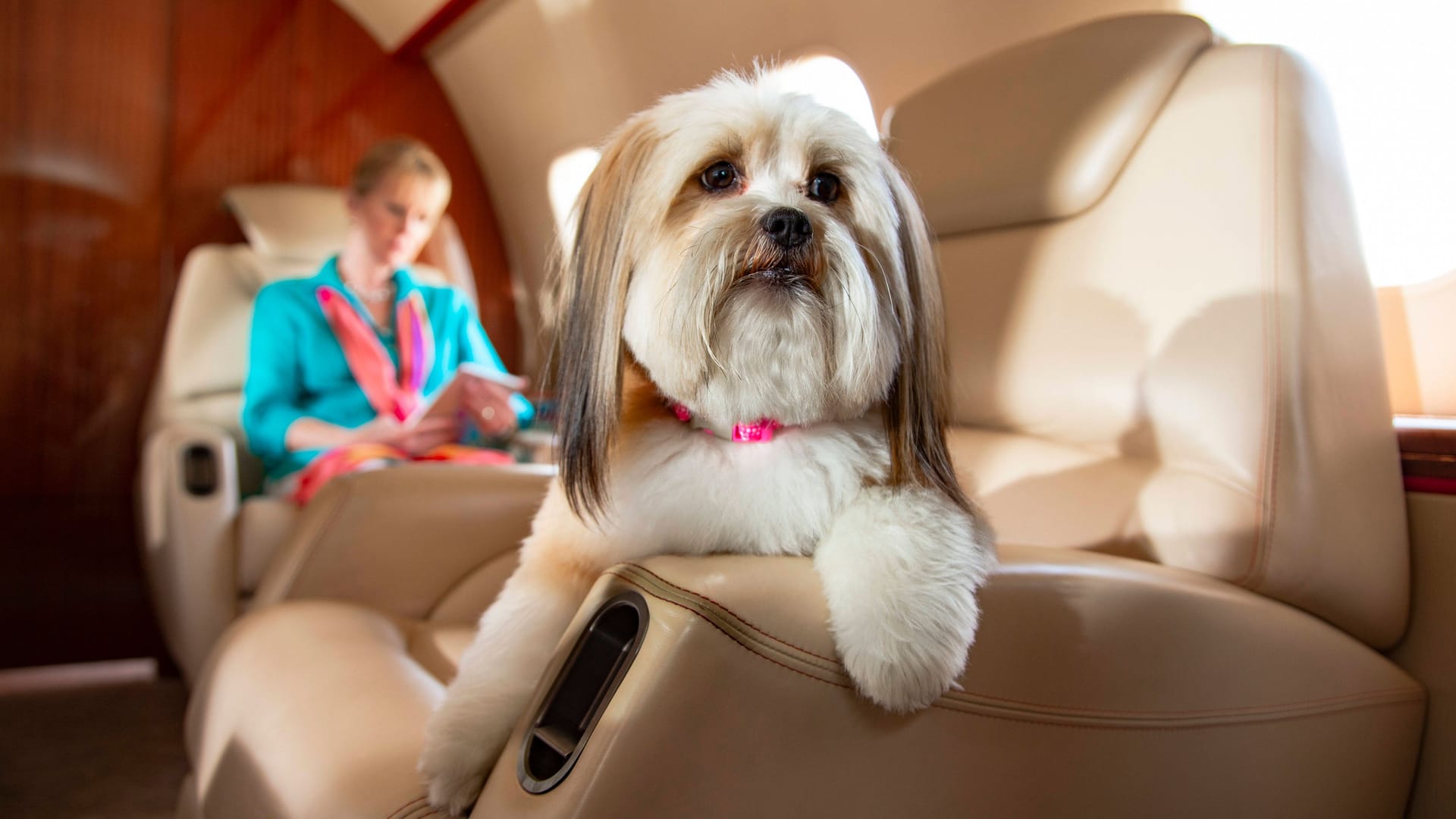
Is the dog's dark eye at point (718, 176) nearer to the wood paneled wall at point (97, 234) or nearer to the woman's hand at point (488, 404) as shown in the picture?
the woman's hand at point (488, 404)

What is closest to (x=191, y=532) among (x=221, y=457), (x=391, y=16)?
(x=221, y=457)

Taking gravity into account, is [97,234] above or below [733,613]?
above

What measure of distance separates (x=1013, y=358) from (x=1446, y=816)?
0.87 m

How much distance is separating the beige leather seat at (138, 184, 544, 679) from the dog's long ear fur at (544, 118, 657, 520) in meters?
0.84

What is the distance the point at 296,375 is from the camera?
113 inches

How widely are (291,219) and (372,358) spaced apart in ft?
Result: 3.28

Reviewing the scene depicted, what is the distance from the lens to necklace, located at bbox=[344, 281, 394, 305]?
3.02 meters

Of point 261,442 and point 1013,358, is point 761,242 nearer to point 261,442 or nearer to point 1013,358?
point 1013,358

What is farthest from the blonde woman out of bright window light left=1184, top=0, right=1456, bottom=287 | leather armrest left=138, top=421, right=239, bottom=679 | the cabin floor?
bright window light left=1184, top=0, right=1456, bottom=287

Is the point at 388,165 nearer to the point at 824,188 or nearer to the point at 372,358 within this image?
the point at 372,358

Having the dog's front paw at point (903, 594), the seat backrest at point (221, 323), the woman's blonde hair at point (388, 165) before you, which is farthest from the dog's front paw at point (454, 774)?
the seat backrest at point (221, 323)

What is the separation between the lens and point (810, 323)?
98 cm

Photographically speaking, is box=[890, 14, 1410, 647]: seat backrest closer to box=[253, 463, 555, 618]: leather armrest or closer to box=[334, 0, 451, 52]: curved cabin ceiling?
box=[253, 463, 555, 618]: leather armrest

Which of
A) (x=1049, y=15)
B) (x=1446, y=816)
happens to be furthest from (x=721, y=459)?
(x=1049, y=15)
